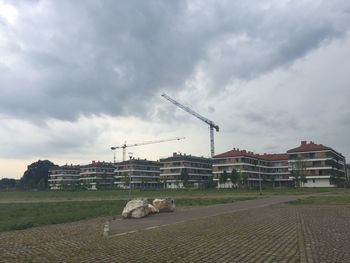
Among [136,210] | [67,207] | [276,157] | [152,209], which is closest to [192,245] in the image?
[136,210]

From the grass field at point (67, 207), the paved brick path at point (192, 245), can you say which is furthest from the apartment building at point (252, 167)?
the paved brick path at point (192, 245)

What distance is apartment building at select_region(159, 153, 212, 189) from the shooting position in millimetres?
175175

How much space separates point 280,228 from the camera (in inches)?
696

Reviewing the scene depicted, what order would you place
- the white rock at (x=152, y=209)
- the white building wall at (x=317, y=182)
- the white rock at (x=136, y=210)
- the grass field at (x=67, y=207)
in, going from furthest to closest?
the white building wall at (x=317, y=182)
the white rock at (x=152, y=209)
the white rock at (x=136, y=210)
the grass field at (x=67, y=207)

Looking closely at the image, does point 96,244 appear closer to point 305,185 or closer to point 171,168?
point 305,185

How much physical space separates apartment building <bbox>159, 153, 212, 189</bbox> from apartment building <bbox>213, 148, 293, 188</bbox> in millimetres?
21276

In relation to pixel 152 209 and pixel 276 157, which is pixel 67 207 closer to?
pixel 152 209

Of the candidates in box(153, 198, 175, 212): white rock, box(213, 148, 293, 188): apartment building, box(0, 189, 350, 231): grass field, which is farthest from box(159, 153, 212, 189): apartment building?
box(153, 198, 175, 212): white rock

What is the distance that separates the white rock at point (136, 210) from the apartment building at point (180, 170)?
143920mm

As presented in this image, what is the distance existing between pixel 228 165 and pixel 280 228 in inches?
5318

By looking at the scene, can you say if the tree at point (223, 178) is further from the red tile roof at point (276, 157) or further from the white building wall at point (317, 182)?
the red tile roof at point (276, 157)

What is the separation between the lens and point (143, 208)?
26188mm

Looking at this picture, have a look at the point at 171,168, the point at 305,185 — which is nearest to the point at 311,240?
the point at 305,185

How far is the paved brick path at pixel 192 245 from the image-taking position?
36.1ft
